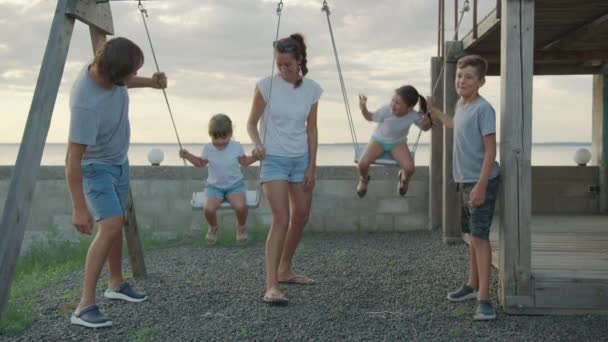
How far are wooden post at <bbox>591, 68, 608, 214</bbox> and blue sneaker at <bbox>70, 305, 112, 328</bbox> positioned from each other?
7.54 metres

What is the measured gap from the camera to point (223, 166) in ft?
22.0

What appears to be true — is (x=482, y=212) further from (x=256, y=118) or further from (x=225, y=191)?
(x=225, y=191)

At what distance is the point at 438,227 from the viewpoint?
362 inches

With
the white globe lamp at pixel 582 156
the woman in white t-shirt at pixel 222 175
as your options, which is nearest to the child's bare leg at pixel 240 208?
the woman in white t-shirt at pixel 222 175

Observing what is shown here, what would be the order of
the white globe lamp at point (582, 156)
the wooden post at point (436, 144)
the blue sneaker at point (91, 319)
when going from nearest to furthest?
the blue sneaker at point (91, 319) → the wooden post at point (436, 144) → the white globe lamp at point (582, 156)

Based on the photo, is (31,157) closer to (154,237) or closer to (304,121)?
(304,121)

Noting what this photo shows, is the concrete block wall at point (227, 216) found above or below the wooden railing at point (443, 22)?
below

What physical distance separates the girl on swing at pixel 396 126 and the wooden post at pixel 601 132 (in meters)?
4.35

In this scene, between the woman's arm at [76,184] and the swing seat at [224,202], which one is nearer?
the woman's arm at [76,184]

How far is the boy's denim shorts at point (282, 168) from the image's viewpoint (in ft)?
15.3

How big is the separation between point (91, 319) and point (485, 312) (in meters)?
2.49

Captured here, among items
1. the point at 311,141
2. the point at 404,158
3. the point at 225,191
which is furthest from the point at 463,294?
the point at 225,191

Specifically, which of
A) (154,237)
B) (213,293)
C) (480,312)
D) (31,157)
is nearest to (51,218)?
(154,237)

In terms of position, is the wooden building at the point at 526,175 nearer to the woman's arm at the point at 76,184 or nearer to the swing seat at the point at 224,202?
the swing seat at the point at 224,202
